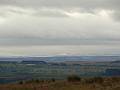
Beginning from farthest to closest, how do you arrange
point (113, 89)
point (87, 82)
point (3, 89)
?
point (87, 82) → point (3, 89) → point (113, 89)

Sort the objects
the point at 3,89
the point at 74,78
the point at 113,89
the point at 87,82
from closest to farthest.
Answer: the point at 113,89
the point at 3,89
the point at 87,82
the point at 74,78

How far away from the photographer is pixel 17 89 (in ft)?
105

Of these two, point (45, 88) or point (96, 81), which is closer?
point (45, 88)

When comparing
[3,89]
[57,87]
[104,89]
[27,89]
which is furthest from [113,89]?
[3,89]

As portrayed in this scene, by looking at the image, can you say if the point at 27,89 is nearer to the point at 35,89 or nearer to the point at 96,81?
the point at 35,89

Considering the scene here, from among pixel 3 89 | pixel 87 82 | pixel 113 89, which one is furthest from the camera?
pixel 87 82

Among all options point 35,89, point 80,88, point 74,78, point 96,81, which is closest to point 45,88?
point 35,89

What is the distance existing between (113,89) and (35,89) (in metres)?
6.58

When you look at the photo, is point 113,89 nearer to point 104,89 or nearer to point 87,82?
point 104,89

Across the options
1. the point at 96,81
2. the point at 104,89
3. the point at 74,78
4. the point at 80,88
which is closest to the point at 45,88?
the point at 80,88

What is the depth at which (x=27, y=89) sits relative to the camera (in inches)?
1255

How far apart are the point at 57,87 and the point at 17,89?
3.57 metres

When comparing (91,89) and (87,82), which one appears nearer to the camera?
(91,89)

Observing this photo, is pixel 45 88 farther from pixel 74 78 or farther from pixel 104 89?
pixel 74 78
